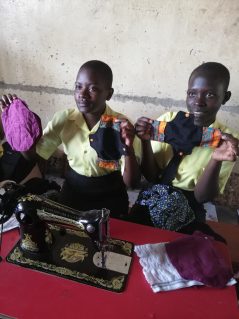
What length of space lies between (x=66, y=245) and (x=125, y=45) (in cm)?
146

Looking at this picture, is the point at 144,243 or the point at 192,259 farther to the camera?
the point at 144,243

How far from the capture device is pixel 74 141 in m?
1.61

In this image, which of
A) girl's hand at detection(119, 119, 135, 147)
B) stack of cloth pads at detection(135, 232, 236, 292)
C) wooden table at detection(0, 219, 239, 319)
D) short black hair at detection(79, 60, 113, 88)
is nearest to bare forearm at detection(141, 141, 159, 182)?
girl's hand at detection(119, 119, 135, 147)

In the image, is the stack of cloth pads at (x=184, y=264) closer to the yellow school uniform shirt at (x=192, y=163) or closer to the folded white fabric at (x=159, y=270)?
the folded white fabric at (x=159, y=270)

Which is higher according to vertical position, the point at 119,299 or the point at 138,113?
the point at 138,113

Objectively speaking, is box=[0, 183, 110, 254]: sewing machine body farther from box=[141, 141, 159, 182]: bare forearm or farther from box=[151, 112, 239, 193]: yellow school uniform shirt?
box=[151, 112, 239, 193]: yellow school uniform shirt

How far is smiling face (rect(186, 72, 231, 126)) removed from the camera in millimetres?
1390

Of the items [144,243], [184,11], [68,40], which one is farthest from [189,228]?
[68,40]

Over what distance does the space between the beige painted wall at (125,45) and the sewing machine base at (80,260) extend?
1322 mm

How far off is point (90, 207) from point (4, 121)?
2.12 ft

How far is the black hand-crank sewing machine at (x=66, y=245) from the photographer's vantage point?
1001 mm

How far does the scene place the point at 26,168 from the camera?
1.84 meters

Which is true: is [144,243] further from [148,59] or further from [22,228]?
[148,59]

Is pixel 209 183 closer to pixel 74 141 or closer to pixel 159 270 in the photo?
pixel 159 270
